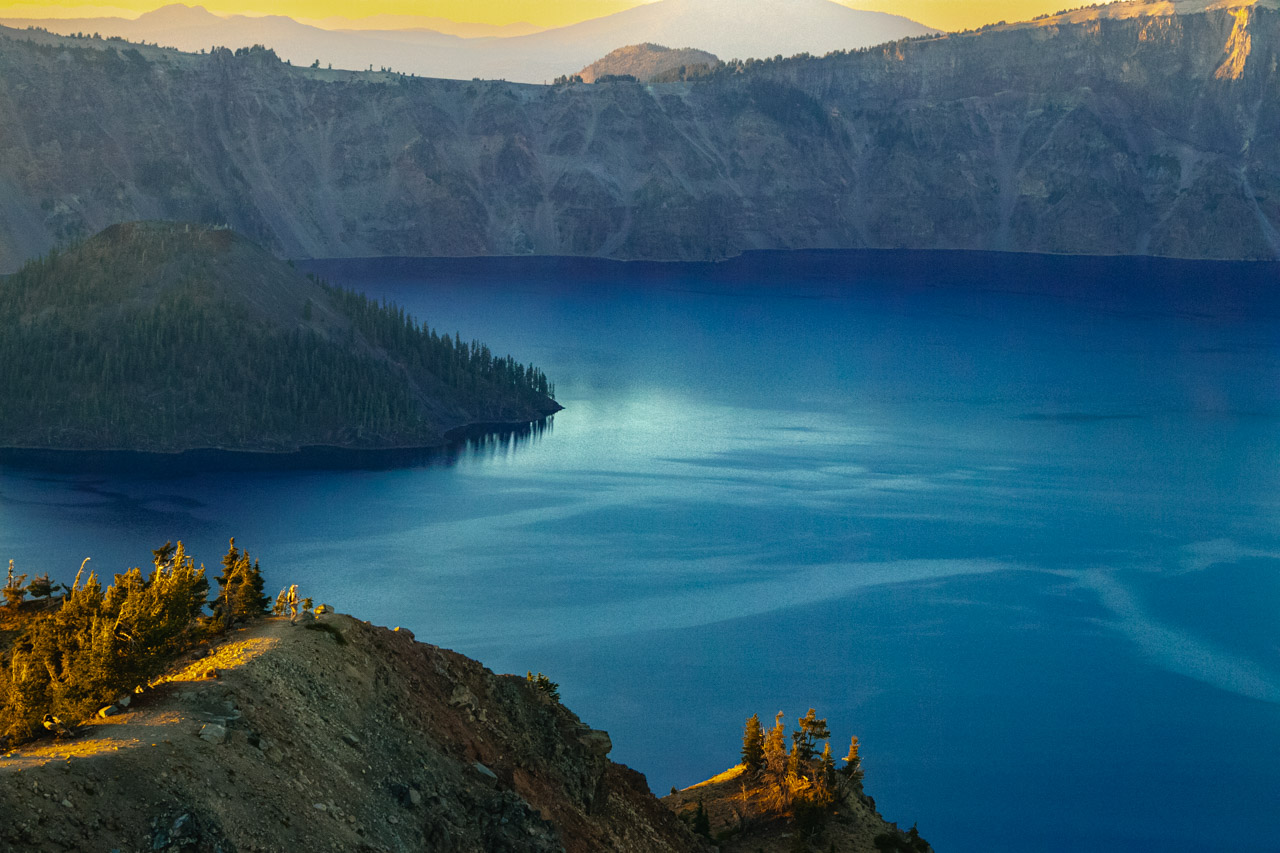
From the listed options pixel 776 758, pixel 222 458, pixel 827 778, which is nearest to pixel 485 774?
pixel 827 778

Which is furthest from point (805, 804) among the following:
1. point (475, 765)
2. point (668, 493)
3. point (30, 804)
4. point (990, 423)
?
point (990, 423)

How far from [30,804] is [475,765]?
1222 centimetres

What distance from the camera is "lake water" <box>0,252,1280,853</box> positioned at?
247 feet

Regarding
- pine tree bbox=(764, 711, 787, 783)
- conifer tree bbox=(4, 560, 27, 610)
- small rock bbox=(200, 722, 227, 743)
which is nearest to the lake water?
pine tree bbox=(764, 711, 787, 783)

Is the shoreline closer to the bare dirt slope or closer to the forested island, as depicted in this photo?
the forested island

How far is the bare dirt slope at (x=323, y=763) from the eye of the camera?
23984 millimetres

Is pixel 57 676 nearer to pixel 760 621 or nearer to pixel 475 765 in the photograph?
pixel 475 765

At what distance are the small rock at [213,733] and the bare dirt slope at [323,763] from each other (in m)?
0.03

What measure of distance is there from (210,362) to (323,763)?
13306 cm

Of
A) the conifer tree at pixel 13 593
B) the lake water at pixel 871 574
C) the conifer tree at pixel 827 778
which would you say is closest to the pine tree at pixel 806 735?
the conifer tree at pixel 827 778

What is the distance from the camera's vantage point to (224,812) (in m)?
25.5

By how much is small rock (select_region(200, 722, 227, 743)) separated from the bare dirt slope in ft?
0.09

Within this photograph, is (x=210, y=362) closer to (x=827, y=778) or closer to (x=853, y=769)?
(x=853, y=769)

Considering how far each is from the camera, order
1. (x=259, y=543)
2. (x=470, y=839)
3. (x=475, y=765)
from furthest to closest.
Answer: (x=259, y=543) → (x=475, y=765) → (x=470, y=839)
